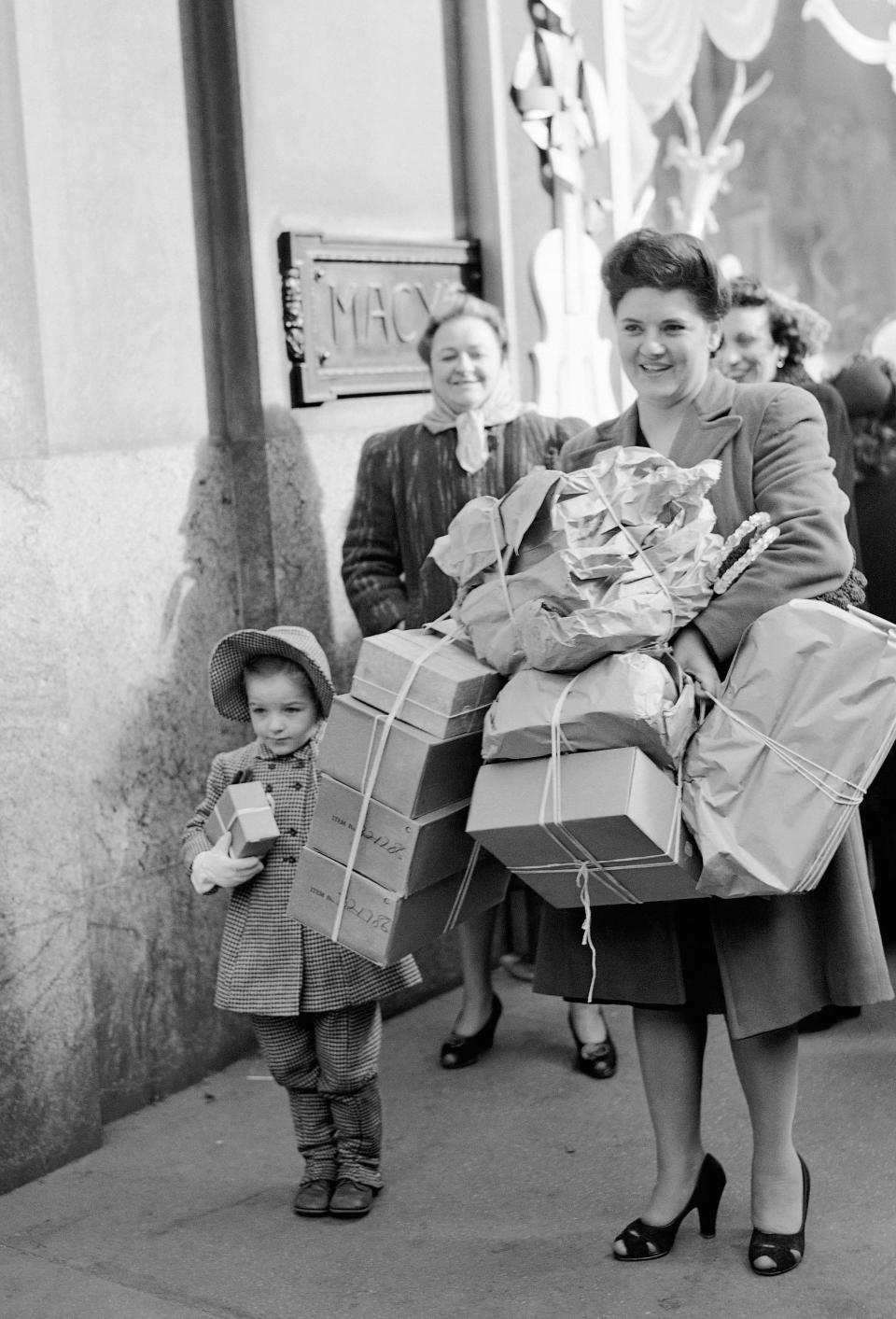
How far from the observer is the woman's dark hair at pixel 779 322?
16.6 ft

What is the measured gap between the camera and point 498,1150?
411 centimetres

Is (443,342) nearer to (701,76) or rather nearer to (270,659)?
(270,659)

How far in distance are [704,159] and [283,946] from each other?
193 inches

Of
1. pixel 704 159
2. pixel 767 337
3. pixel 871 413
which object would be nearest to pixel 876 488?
pixel 871 413

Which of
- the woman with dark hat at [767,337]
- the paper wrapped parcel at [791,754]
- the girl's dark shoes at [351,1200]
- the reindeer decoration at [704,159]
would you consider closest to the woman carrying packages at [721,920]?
the paper wrapped parcel at [791,754]

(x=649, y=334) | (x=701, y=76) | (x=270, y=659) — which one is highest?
(x=701, y=76)

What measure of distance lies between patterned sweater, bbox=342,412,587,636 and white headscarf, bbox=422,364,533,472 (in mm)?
22

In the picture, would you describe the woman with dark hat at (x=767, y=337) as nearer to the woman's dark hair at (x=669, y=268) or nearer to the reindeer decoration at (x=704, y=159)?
the woman's dark hair at (x=669, y=268)

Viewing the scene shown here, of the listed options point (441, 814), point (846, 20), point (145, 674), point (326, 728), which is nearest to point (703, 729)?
point (441, 814)

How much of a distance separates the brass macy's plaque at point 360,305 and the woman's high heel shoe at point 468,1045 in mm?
1824

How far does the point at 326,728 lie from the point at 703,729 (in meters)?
0.71

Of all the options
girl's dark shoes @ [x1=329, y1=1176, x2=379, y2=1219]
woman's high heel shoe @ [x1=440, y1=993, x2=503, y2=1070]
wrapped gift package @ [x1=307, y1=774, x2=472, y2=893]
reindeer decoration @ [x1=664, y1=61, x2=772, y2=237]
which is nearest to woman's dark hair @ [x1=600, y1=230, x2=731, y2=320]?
wrapped gift package @ [x1=307, y1=774, x2=472, y2=893]

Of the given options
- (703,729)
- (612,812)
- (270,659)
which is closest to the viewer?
(612,812)

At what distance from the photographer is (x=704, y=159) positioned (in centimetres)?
741
